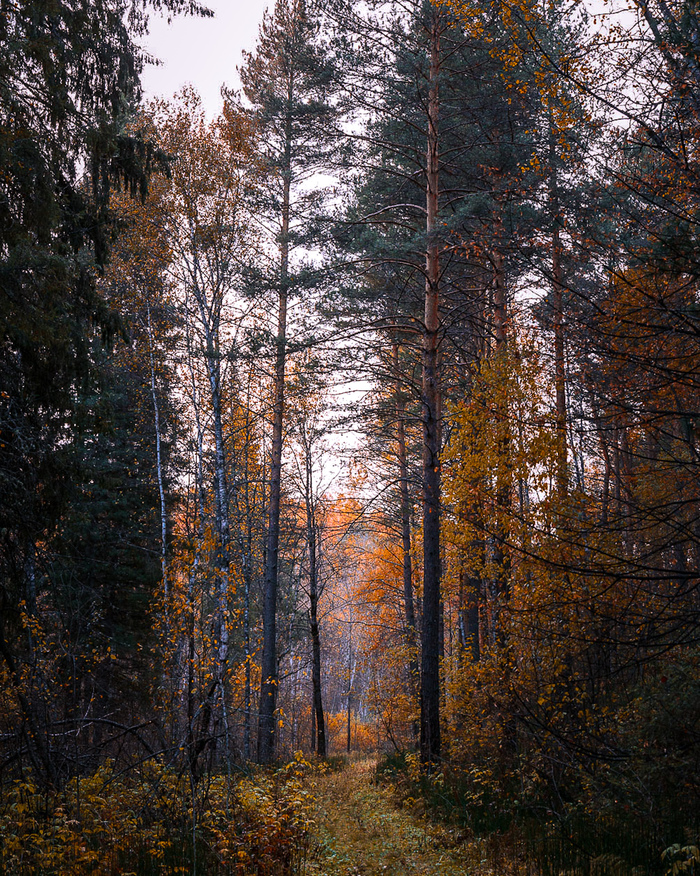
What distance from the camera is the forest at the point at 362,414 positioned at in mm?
5105

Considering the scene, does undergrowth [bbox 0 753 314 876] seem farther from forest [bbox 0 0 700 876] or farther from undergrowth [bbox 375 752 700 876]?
undergrowth [bbox 375 752 700 876]

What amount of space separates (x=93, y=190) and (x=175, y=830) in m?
6.85

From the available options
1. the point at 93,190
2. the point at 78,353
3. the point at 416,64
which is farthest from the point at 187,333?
the point at 416,64

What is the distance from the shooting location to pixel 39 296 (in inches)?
230

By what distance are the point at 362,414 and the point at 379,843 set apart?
7.01 meters

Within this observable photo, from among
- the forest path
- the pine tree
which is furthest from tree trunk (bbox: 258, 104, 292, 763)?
the forest path

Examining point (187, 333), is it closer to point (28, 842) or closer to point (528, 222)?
point (528, 222)

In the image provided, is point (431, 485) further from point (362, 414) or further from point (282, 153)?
point (282, 153)

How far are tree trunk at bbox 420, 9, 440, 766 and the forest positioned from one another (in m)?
0.06

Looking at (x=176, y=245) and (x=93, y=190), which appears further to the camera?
(x=176, y=245)

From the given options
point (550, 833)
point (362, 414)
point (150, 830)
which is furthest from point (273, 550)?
point (550, 833)

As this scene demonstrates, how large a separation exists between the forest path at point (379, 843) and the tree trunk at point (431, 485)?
1.36 meters

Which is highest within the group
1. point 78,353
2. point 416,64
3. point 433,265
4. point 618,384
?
point 416,64

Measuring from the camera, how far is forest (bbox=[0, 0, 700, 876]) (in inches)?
201
